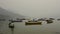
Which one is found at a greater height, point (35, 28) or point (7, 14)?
point (7, 14)

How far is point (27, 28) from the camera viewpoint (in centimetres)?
162

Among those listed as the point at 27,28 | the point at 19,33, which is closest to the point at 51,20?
the point at 27,28

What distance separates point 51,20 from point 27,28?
0.32 meters

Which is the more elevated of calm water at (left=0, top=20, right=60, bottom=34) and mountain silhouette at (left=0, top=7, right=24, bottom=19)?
mountain silhouette at (left=0, top=7, right=24, bottom=19)

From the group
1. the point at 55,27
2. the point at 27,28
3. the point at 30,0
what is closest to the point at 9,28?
the point at 27,28

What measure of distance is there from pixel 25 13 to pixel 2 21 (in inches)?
12.0

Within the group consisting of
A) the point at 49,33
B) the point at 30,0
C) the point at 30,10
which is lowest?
the point at 49,33

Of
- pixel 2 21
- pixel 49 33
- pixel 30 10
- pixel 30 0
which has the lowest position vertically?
pixel 49 33

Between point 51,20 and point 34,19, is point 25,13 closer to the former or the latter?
point 34,19

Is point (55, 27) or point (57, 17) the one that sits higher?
point (57, 17)

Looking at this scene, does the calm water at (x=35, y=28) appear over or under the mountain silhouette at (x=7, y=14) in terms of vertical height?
under

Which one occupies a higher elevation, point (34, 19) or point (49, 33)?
point (34, 19)

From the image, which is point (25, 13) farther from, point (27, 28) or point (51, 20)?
point (51, 20)

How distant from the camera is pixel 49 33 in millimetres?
1615
